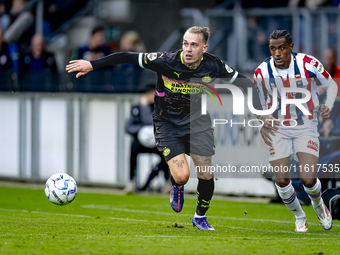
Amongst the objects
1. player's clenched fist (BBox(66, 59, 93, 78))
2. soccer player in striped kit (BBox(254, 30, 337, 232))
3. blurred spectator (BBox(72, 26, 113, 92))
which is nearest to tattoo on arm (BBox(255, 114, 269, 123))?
soccer player in striped kit (BBox(254, 30, 337, 232))

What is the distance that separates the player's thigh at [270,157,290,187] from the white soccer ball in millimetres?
2412

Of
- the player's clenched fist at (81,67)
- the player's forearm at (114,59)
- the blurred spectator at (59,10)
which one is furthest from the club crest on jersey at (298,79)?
the blurred spectator at (59,10)

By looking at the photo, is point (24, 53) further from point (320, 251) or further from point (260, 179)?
point (320, 251)

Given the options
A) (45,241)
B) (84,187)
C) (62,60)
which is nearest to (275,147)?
(45,241)

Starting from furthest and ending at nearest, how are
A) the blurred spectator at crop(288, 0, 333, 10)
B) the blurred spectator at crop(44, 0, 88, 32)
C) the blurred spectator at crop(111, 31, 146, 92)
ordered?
the blurred spectator at crop(44, 0, 88, 32) < the blurred spectator at crop(288, 0, 333, 10) < the blurred spectator at crop(111, 31, 146, 92)

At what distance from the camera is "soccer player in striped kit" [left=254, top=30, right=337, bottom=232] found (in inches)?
283

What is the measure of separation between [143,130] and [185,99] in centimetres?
466

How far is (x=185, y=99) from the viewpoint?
7199mm

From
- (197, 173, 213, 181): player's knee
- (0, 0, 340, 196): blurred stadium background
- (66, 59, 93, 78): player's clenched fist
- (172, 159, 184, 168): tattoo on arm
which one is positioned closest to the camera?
(66, 59, 93, 78): player's clenched fist

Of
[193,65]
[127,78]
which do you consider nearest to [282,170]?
[193,65]

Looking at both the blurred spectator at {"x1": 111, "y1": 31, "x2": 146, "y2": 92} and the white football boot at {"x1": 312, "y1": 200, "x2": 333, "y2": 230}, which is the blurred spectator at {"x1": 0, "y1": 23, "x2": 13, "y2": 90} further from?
the white football boot at {"x1": 312, "y1": 200, "x2": 333, "y2": 230}

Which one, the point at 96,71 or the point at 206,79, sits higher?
the point at 96,71

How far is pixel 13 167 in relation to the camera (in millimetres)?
13820

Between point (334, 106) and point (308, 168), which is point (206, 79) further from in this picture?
point (334, 106)
